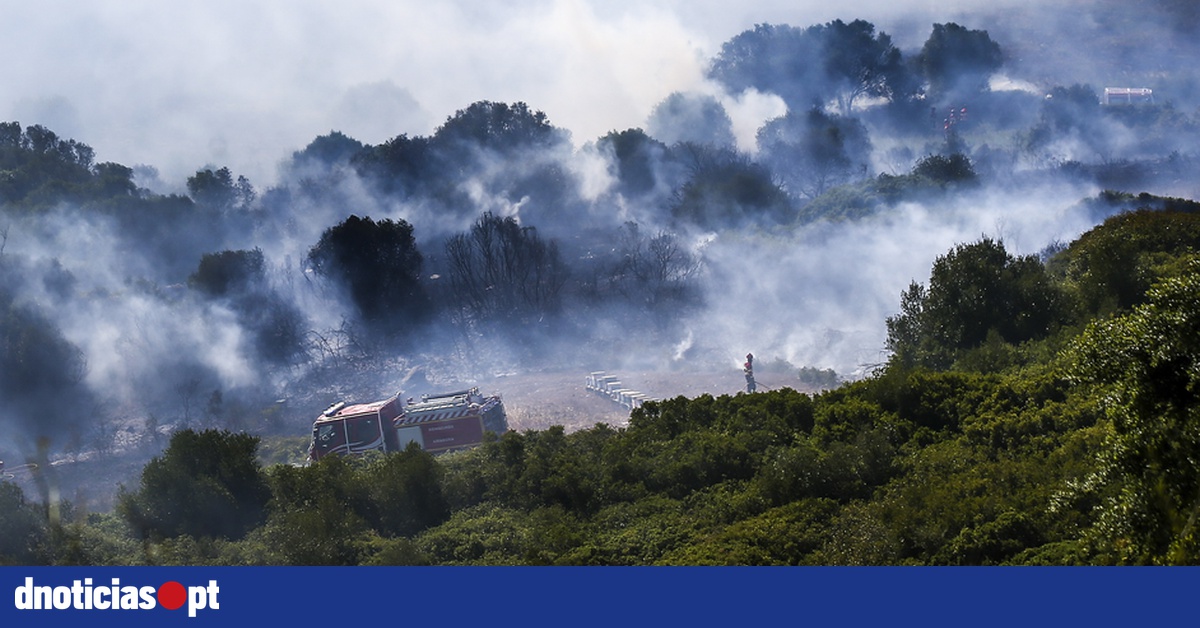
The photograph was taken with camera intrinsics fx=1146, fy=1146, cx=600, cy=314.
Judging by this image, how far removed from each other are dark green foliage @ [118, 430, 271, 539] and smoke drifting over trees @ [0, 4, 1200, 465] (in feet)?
65.7

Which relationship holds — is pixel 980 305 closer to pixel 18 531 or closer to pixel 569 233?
pixel 18 531

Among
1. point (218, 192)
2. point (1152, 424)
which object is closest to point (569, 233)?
point (218, 192)

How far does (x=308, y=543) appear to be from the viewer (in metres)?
21.7

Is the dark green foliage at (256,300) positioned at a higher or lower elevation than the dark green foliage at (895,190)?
lower

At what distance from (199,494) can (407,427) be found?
11.6 metres

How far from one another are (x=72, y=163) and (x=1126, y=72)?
8503cm

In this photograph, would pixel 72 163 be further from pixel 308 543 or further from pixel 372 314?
pixel 308 543

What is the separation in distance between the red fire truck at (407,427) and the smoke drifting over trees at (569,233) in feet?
46.6

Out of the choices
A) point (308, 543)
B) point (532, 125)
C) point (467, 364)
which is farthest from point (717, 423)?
point (532, 125)

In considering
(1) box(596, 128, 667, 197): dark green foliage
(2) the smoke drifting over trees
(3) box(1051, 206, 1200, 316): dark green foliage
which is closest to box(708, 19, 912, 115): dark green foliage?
(2) the smoke drifting over trees

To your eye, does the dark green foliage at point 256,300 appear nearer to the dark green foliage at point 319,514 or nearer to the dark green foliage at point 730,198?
the dark green foliage at point 730,198

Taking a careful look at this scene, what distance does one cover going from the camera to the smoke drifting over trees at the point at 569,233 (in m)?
55.5

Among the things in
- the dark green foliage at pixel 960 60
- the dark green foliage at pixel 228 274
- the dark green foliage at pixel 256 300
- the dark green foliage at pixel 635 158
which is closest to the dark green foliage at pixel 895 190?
the dark green foliage at pixel 635 158

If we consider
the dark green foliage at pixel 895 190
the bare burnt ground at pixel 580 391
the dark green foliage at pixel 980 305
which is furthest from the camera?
the dark green foliage at pixel 895 190
